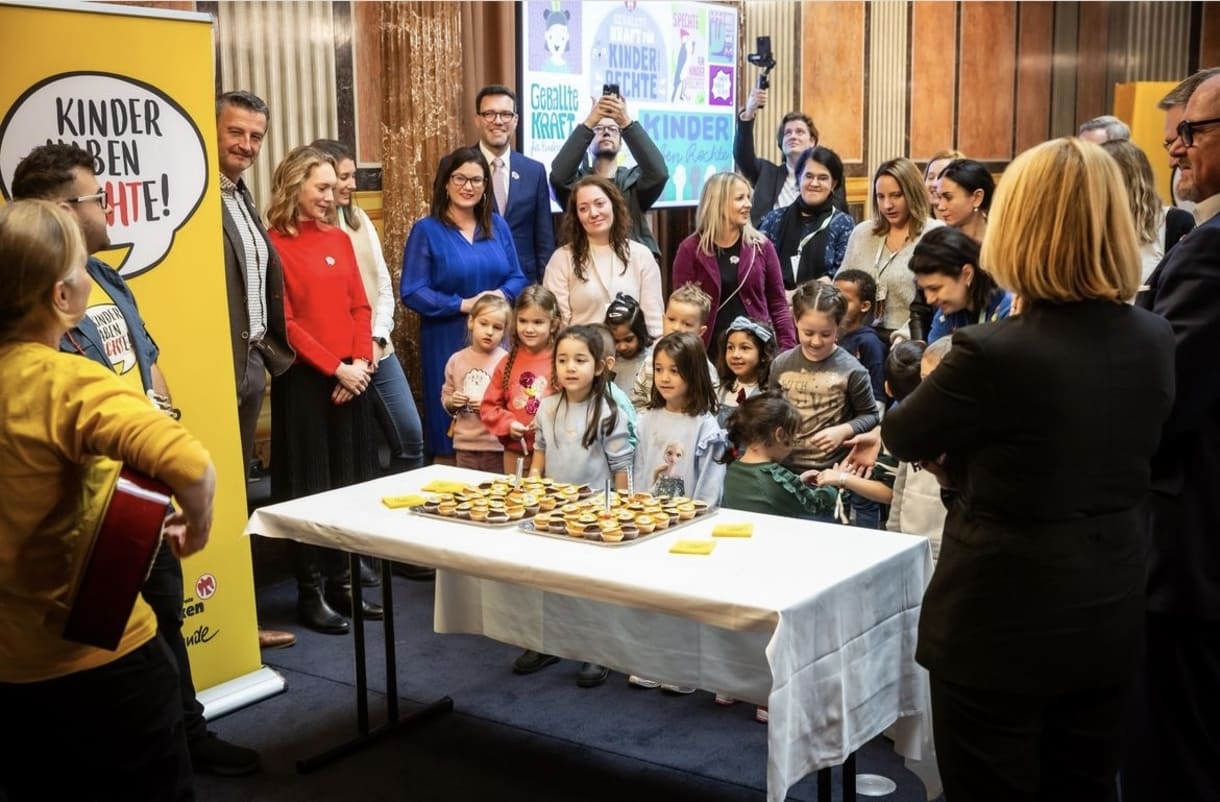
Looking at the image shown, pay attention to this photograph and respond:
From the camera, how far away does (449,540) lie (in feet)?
9.62

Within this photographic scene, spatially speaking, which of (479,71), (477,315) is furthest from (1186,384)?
(479,71)

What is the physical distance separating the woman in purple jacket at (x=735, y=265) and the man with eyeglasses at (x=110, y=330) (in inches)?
92.6

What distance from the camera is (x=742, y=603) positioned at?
8.00 ft

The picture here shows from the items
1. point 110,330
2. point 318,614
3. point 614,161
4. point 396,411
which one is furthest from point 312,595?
point 614,161

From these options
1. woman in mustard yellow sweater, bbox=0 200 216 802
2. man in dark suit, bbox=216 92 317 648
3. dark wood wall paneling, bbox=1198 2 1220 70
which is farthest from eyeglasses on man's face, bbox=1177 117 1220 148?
dark wood wall paneling, bbox=1198 2 1220 70

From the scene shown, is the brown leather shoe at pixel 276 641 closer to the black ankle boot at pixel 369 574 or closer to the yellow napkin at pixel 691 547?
the black ankle boot at pixel 369 574

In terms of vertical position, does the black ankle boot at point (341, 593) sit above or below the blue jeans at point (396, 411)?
below

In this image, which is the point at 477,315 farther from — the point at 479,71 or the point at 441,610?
the point at 479,71

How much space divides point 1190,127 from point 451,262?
3002 mm

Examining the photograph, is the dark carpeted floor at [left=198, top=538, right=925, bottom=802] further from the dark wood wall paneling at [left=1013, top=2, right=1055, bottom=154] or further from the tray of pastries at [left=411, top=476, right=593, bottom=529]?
the dark wood wall paneling at [left=1013, top=2, right=1055, bottom=154]

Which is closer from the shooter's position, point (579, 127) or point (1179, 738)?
point (1179, 738)

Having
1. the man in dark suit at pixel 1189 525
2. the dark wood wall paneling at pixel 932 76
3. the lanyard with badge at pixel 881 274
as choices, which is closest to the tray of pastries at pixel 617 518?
the man in dark suit at pixel 1189 525

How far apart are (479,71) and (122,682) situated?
4584 mm

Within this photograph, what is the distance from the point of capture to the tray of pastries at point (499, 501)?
10.1 ft
